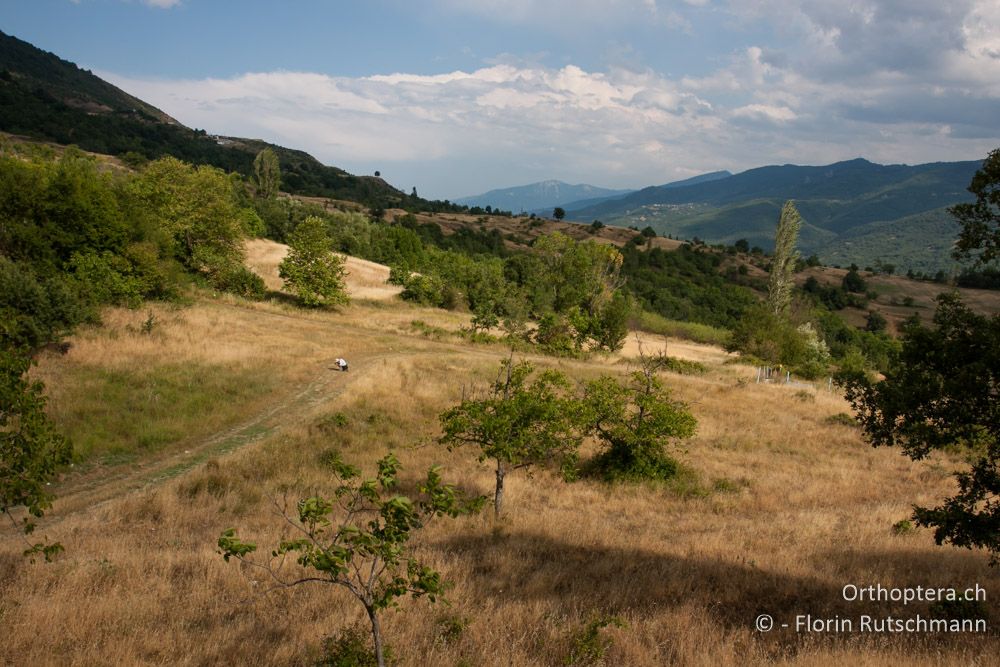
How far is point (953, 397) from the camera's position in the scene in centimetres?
598

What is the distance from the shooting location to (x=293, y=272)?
40.4 m

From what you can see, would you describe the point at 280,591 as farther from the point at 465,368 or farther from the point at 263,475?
the point at 465,368

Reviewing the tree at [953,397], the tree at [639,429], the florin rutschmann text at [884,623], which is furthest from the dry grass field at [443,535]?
the tree at [953,397]

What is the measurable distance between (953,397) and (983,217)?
6.69ft

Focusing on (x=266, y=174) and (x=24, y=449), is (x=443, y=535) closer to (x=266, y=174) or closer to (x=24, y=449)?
(x=24, y=449)

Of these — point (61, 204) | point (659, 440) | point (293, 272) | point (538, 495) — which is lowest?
point (538, 495)

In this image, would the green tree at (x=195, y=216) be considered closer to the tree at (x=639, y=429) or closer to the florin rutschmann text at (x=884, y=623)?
the tree at (x=639, y=429)

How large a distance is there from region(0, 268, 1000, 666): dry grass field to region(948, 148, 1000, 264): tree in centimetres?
472

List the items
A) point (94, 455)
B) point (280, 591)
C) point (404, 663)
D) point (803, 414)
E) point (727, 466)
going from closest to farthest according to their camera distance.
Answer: point (404, 663) < point (280, 591) < point (94, 455) < point (727, 466) < point (803, 414)

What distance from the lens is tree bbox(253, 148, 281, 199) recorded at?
103875mm

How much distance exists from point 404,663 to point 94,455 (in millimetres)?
14988

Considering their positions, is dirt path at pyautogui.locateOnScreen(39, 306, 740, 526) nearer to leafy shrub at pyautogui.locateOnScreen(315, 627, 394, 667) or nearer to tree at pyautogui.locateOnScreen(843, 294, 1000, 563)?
leafy shrub at pyautogui.locateOnScreen(315, 627, 394, 667)

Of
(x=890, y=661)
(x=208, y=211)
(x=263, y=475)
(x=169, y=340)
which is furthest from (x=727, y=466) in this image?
(x=208, y=211)

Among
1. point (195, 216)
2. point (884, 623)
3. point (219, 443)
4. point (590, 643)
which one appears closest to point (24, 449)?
point (590, 643)
